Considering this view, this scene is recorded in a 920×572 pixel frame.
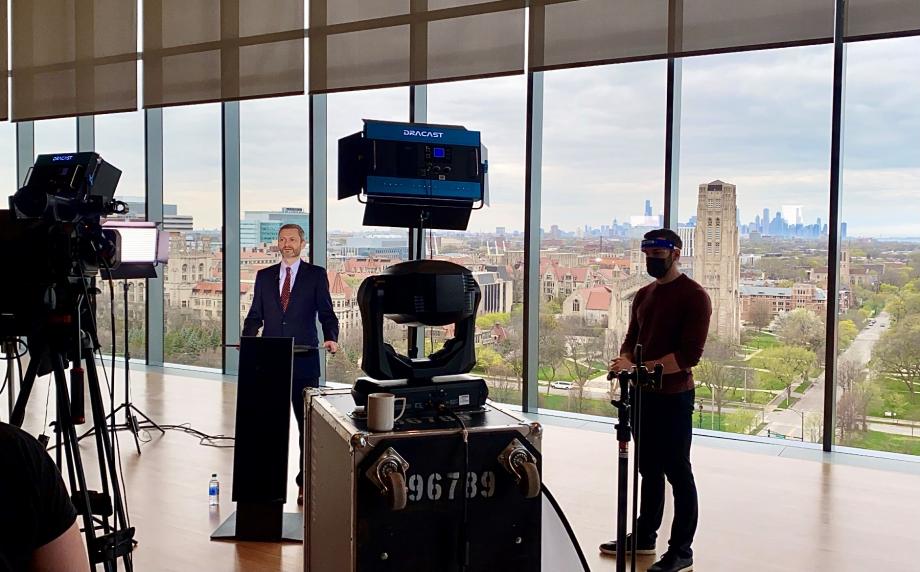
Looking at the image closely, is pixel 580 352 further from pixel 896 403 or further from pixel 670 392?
pixel 670 392

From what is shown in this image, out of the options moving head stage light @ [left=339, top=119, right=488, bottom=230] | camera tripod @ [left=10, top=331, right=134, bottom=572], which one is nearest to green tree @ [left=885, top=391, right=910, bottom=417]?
moving head stage light @ [left=339, top=119, right=488, bottom=230]

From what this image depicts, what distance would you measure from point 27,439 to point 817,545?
3530mm

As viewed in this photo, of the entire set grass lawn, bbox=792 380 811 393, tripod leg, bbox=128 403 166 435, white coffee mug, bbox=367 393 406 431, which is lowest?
tripod leg, bbox=128 403 166 435

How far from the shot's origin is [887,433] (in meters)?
5.37

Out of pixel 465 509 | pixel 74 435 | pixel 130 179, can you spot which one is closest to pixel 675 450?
pixel 465 509

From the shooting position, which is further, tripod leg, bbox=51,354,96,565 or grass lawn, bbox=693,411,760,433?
grass lawn, bbox=693,411,760,433

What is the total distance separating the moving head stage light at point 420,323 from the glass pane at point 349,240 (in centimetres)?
500

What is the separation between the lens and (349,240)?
7.53 meters

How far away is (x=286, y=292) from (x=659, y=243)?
2227 millimetres

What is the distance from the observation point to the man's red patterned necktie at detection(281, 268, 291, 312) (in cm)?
462

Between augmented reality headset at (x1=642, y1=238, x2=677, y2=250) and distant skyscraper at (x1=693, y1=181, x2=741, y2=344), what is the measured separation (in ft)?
8.40

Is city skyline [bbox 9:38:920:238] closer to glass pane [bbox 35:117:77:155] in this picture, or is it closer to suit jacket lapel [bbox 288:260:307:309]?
suit jacket lapel [bbox 288:260:307:309]

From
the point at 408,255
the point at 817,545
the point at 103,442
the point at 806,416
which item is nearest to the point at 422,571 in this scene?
the point at 103,442

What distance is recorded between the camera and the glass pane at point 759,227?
5492 mm
